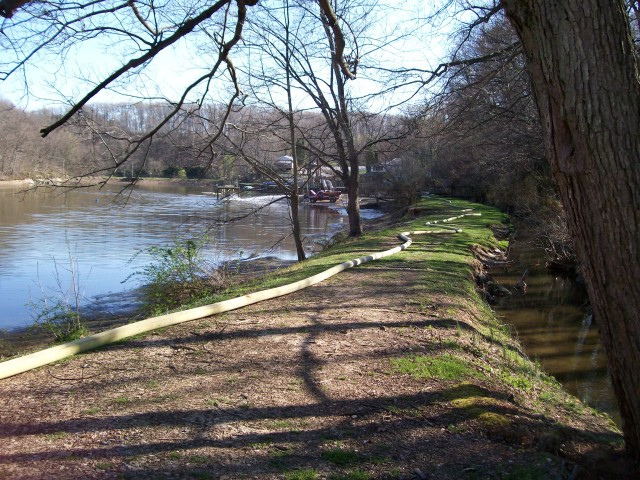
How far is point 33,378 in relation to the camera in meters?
4.51

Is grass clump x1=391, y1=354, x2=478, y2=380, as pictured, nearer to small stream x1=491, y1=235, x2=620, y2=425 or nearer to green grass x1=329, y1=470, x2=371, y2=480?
green grass x1=329, y1=470, x2=371, y2=480

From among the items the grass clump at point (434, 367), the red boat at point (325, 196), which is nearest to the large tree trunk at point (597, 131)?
the grass clump at point (434, 367)

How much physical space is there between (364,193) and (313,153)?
35.5m

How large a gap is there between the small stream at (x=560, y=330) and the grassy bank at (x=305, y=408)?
1610 mm

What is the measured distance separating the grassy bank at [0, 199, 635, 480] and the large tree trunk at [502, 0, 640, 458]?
1213mm

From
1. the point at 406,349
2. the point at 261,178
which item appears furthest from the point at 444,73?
the point at 261,178

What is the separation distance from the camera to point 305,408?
4152mm

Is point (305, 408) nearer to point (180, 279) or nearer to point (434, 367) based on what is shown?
point (434, 367)

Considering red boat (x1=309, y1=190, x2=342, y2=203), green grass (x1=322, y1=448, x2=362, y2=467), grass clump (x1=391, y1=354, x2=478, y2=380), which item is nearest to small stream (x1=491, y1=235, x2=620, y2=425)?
grass clump (x1=391, y1=354, x2=478, y2=380)

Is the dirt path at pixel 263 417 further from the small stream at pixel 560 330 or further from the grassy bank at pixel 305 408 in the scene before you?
the small stream at pixel 560 330

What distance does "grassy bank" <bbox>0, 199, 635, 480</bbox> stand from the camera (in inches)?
132

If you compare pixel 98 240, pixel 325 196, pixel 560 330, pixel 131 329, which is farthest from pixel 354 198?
pixel 325 196

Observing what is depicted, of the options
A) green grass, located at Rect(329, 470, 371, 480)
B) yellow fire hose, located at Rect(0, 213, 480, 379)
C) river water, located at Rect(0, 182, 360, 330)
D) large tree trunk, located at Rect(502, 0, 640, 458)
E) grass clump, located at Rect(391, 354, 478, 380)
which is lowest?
river water, located at Rect(0, 182, 360, 330)

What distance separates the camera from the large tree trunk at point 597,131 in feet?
10.2
